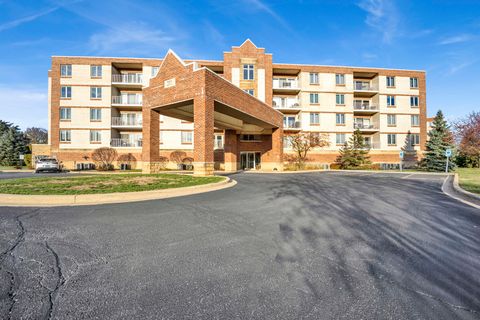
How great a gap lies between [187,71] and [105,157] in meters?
21.1

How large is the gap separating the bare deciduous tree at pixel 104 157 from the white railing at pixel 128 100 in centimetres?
778

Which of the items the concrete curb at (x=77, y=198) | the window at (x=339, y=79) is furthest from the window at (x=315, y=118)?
the concrete curb at (x=77, y=198)

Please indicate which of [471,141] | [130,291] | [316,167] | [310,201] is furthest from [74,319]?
[471,141]


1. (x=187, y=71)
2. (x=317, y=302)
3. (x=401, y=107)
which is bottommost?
(x=317, y=302)

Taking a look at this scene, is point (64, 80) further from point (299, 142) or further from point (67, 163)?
point (299, 142)

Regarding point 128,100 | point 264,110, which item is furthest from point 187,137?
point 264,110

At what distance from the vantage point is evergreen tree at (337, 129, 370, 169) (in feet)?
100

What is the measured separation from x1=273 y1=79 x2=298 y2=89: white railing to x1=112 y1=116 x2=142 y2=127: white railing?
2166 cm

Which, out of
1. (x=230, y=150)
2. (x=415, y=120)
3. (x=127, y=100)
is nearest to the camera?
(x=230, y=150)

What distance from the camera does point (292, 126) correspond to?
3325cm

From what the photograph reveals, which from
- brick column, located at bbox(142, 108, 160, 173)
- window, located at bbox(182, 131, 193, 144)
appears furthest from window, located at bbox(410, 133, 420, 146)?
brick column, located at bbox(142, 108, 160, 173)

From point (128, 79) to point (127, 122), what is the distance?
6608 mm

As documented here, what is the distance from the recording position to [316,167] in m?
31.8

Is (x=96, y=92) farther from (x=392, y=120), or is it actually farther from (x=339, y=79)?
(x=392, y=120)
